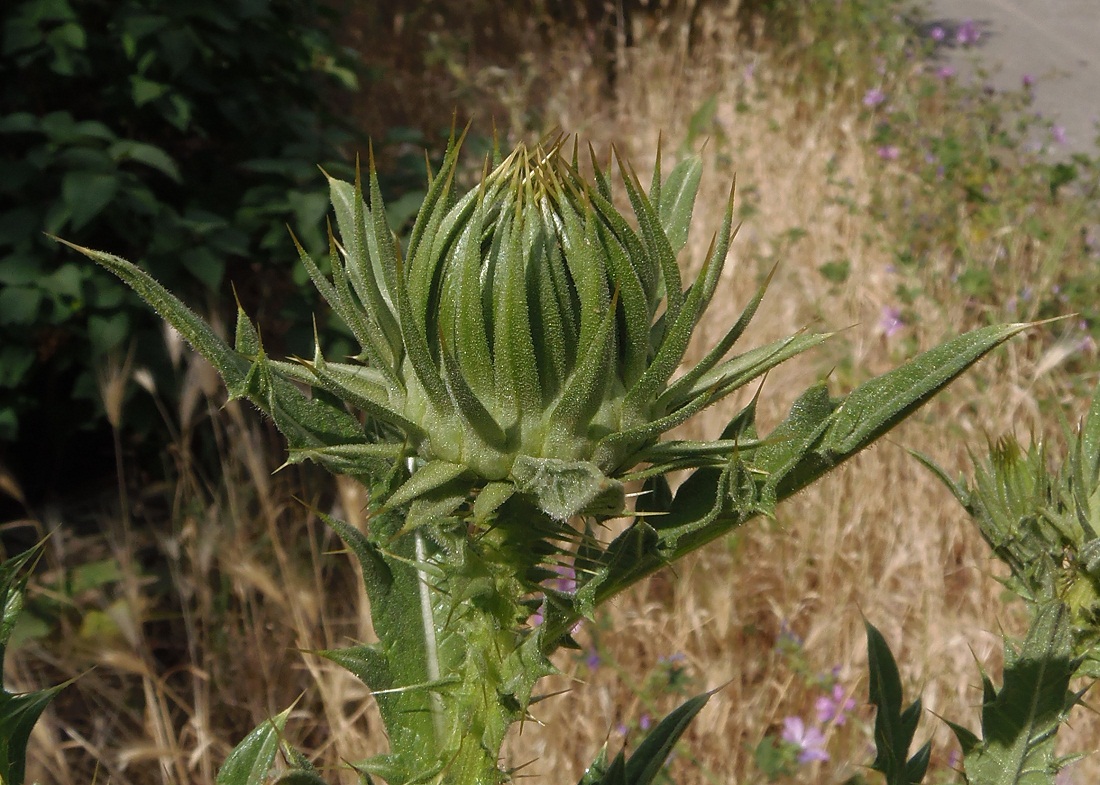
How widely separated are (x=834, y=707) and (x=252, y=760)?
2.10m

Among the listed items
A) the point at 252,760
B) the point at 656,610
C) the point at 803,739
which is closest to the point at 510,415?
the point at 252,760

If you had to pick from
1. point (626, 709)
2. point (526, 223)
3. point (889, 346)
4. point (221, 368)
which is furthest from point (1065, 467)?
point (889, 346)

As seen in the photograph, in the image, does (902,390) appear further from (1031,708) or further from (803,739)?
(803,739)

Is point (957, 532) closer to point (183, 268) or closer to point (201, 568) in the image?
point (201, 568)

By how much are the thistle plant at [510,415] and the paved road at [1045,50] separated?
24.4 ft

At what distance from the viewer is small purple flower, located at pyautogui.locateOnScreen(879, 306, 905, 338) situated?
4.72 metres

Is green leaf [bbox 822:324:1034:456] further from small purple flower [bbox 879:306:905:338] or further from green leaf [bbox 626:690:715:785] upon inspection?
small purple flower [bbox 879:306:905:338]

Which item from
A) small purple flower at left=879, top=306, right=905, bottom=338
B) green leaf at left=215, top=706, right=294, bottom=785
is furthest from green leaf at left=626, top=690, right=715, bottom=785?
small purple flower at left=879, top=306, right=905, bottom=338

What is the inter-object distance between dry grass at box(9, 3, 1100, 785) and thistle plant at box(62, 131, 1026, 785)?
1.01m

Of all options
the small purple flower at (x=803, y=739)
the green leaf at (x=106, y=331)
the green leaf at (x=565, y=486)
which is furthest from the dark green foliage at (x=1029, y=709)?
the green leaf at (x=106, y=331)

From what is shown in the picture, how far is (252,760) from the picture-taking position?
1354mm

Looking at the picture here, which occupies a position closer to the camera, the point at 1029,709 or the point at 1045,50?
the point at 1029,709

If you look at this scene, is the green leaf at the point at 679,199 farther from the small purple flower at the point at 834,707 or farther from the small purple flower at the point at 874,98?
the small purple flower at the point at 874,98

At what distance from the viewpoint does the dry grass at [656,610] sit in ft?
9.94
